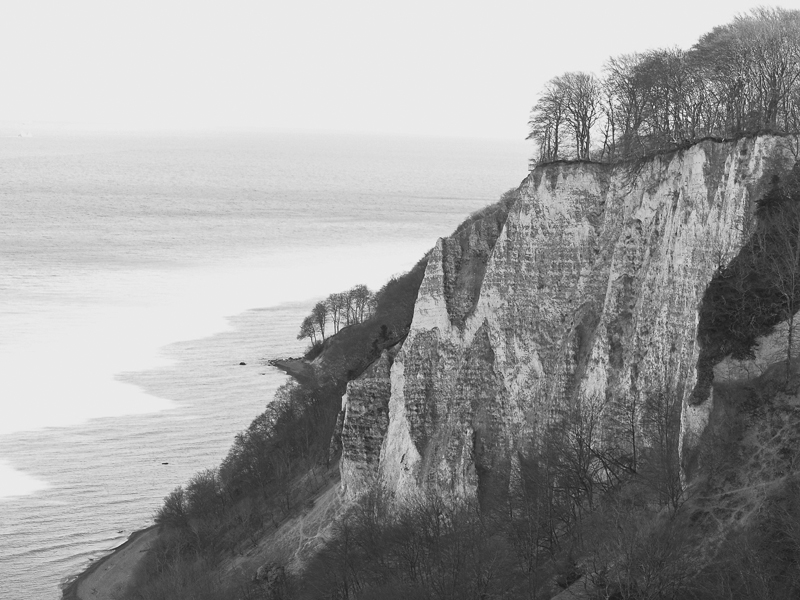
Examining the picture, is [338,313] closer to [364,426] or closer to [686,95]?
[364,426]

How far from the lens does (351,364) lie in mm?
70625

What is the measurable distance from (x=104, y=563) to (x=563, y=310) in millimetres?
23558

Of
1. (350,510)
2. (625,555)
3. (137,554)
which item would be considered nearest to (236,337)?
(137,554)

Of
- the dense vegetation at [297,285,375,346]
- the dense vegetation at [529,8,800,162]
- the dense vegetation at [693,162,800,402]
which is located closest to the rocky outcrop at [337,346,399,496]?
the dense vegetation at [529,8,800,162]

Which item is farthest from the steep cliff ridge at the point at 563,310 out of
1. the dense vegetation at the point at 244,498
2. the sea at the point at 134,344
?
the sea at the point at 134,344

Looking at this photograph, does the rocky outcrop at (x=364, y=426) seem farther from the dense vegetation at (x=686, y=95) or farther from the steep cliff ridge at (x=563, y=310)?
the dense vegetation at (x=686, y=95)

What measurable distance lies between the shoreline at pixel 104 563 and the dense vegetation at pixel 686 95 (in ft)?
78.1

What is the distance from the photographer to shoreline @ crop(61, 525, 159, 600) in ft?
162

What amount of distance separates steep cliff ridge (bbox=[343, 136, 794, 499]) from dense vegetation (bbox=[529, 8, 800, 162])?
85.9 inches

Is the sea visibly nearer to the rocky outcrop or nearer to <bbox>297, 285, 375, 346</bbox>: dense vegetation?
<bbox>297, 285, 375, 346</bbox>: dense vegetation

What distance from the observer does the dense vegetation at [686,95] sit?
39.7 metres

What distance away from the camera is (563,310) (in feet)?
130

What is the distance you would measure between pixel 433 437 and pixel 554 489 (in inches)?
305

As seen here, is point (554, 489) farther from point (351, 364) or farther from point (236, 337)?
point (236, 337)
